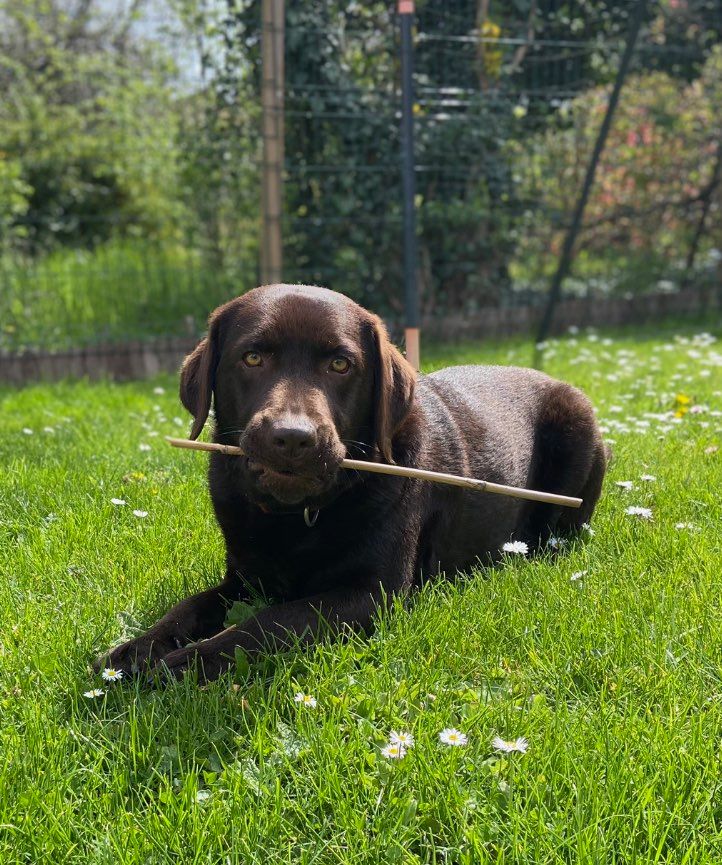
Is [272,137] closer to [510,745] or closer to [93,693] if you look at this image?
[93,693]

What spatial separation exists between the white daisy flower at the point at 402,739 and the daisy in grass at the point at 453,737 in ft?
0.22

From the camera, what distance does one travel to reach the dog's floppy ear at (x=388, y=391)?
9.10ft

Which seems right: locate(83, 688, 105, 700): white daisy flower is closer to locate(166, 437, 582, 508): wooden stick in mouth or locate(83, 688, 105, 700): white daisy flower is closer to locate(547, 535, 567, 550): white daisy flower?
locate(166, 437, 582, 508): wooden stick in mouth

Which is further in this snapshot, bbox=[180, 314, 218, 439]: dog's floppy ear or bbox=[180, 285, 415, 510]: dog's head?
bbox=[180, 314, 218, 439]: dog's floppy ear

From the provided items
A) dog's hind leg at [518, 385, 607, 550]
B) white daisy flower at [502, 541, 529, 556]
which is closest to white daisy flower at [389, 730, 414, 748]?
white daisy flower at [502, 541, 529, 556]

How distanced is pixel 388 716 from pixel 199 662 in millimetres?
539

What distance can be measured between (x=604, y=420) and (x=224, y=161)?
14.2ft

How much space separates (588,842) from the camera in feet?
5.26

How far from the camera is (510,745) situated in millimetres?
1889

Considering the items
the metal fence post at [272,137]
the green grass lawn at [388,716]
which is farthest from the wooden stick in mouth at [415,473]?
the metal fence post at [272,137]

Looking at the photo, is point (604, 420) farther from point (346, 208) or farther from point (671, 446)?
point (346, 208)

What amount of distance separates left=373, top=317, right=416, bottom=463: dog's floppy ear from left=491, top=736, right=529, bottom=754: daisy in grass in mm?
1035

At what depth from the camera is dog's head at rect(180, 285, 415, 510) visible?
2.40 metres

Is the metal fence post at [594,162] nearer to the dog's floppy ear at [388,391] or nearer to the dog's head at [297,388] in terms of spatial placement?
the dog's floppy ear at [388,391]
